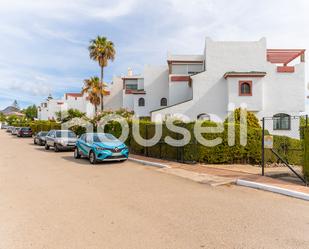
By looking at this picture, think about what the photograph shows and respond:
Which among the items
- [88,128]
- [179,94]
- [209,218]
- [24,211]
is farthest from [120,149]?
[179,94]

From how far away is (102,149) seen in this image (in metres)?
13.2

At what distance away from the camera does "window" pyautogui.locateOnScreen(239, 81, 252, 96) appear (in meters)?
26.2

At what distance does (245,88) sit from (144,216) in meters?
23.7

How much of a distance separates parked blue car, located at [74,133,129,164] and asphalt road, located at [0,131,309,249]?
3883 millimetres

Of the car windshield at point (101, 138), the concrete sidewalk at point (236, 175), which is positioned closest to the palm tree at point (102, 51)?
the car windshield at point (101, 138)

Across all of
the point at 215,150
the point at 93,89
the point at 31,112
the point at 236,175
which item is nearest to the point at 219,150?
the point at 215,150

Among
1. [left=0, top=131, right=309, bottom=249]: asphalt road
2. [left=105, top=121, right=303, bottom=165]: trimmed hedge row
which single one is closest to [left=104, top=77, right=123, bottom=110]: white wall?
[left=105, top=121, right=303, bottom=165]: trimmed hedge row

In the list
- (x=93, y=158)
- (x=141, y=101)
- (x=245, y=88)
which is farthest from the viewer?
(x=141, y=101)

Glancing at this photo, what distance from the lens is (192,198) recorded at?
7.13m

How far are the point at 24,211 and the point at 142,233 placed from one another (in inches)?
122

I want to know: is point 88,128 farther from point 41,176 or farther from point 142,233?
point 142,233

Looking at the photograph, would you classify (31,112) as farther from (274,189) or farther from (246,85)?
(274,189)

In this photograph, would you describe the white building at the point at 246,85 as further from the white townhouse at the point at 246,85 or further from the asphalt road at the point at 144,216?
the asphalt road at the point at 144,216

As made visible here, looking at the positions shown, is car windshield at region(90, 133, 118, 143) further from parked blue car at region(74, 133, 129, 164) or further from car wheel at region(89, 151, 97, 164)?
car wheel at region(89, 151, 97, 164)
